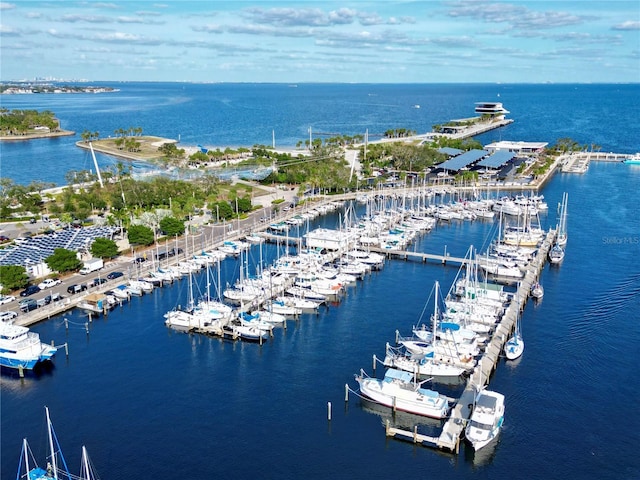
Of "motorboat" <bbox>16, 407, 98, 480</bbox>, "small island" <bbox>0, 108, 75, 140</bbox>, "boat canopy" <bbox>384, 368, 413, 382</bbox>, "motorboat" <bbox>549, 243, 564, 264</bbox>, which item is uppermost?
"small island" <bbox>0, 108, 75, 140</bbox>

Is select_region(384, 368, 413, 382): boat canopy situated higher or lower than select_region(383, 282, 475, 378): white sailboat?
higher

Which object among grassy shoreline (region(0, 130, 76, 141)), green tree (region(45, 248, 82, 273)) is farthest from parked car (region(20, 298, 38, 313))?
grassy shoreline (region(0, 130, 76, 141))

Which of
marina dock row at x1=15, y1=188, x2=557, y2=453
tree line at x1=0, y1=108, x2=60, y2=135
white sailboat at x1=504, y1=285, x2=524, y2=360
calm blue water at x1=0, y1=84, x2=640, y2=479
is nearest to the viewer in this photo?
calm blue water at x1=0, y1=84, x2=640, y2=479

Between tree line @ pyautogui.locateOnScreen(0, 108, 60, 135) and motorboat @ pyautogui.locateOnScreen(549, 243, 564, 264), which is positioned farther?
tree line @ pyautogui.locateOnScreen(0, 108, 60, 135)

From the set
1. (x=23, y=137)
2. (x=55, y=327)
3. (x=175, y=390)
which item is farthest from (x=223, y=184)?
(x=23, y=137)

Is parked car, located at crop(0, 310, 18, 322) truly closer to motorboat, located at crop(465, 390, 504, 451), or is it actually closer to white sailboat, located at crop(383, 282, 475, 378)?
white sailboat, located at crop(383, 282, 475, 378)

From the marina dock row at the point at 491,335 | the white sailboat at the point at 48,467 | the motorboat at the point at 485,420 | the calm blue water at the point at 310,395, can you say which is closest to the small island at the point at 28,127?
the marina dock row at the point at 491,335

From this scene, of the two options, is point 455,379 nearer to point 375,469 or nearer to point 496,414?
point 496,414
